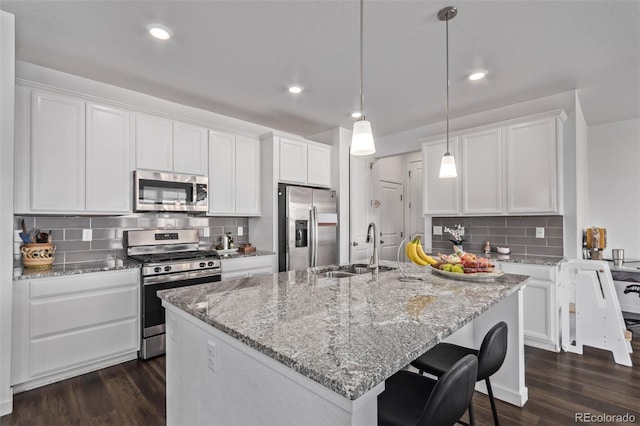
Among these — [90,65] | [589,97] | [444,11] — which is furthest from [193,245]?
[589,97]

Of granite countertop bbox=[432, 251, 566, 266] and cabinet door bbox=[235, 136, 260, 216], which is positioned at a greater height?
cabinet door bbox=[235, 136, 260, 216]

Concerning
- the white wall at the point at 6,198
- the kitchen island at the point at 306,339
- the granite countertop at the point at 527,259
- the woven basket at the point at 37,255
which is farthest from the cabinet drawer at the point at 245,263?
the granite countertop at the point at 527,259

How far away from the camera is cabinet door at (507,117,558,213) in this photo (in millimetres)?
3254

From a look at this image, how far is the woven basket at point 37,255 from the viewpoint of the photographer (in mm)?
2578

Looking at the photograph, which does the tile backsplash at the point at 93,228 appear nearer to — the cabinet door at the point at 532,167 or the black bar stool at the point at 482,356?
the black bar stool at the point at 482,356

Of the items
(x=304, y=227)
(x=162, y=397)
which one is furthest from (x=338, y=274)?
(x=304, y=227)

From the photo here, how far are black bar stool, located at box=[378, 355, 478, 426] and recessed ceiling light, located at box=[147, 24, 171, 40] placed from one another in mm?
2591

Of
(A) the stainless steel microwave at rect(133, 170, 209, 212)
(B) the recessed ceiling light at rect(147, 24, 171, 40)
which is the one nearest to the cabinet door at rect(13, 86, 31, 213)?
(A) the stainless steel microwave at rect(133, 170, 209, 212)

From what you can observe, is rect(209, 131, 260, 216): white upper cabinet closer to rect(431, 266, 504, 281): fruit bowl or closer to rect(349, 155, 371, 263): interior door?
rect(349, 155, 371, 263): interior door

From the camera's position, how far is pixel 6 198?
82.0 inches

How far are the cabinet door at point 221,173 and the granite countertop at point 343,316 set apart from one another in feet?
6.41

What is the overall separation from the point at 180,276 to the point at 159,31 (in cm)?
209

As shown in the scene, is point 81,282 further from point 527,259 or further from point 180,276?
point 527,259

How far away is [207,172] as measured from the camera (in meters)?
3.67
